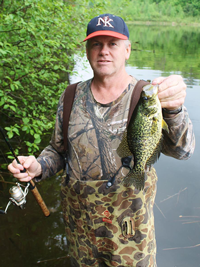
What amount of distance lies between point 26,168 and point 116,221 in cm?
86

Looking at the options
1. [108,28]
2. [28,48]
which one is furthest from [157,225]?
[28,48]

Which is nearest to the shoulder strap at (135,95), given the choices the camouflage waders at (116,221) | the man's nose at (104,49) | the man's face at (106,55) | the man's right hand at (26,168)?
the man's face at (106,55)

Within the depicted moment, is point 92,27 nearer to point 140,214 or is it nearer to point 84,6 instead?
point 140,214

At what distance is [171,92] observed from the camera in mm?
1491

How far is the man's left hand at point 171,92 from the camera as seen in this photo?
4.91 ft

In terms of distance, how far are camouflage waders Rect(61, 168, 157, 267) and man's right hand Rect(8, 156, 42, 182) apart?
327 mm

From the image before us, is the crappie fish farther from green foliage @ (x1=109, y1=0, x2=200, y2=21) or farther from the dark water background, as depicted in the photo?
green foliage @ (x1=109, y1=0, x2=200, y2=21)

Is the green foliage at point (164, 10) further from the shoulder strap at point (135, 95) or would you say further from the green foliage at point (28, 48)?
the shoulder strap at point (135, 95)

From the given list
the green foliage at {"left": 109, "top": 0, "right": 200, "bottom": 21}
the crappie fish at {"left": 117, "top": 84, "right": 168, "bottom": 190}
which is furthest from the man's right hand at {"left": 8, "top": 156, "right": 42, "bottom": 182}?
the green foliage at {"left": 109, "top": 0, "right": 200, "bottom": 21}

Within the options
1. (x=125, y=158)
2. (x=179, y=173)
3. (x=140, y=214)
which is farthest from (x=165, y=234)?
(x=125, y=158)

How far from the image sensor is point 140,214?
1946 millimetres

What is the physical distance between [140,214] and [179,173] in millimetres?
4667

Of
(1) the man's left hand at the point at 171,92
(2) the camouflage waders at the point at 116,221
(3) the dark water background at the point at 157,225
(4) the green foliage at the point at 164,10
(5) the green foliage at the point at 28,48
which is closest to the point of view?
(1) the man's left hand at the point at 171,92

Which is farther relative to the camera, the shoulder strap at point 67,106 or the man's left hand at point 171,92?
the shoulder strap at point 67,106
